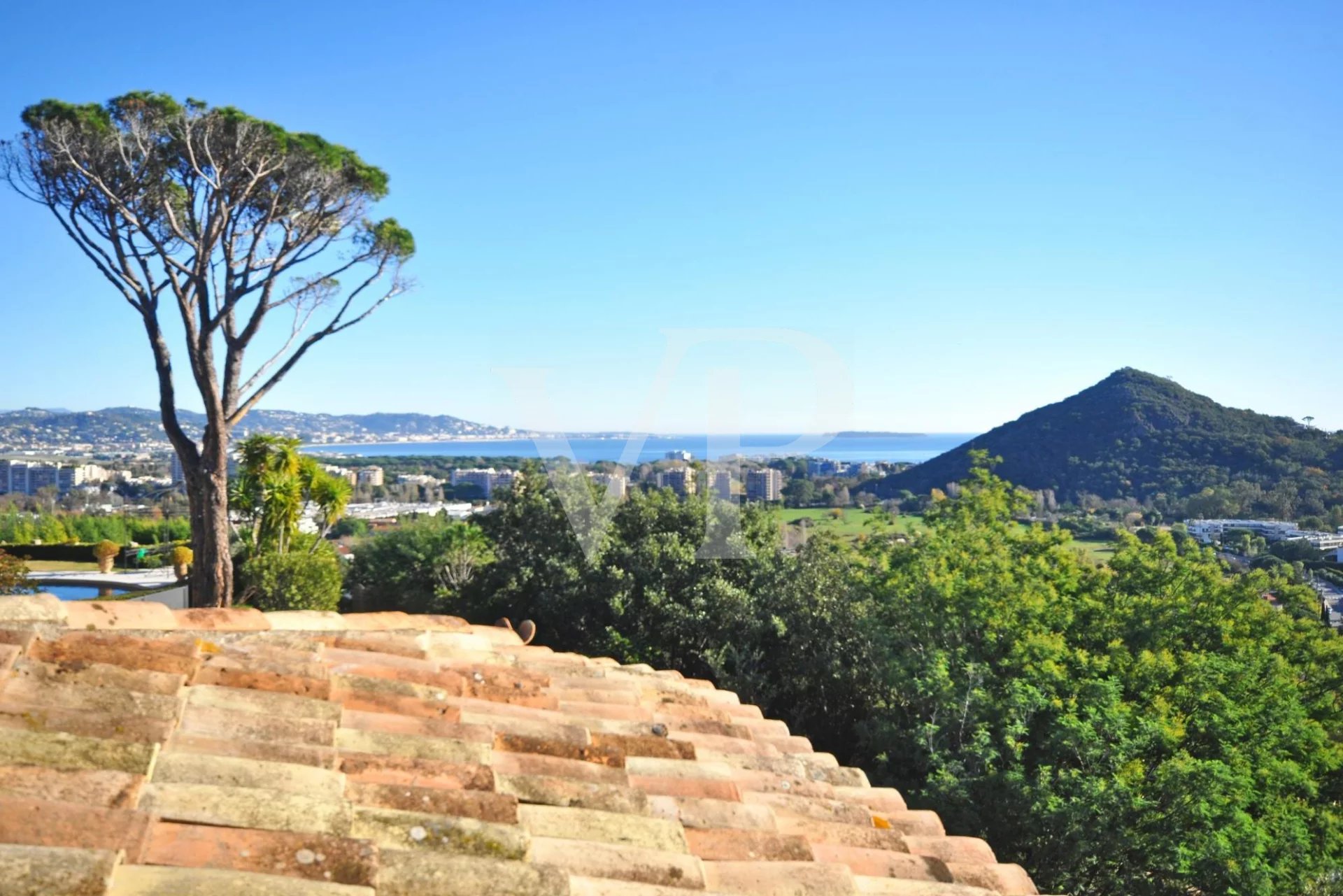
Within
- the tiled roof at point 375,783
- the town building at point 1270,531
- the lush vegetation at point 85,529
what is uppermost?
the tiled roof at point 375,783

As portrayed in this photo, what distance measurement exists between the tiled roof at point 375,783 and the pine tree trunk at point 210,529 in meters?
10.2

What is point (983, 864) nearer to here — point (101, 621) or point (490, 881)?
point (490, 881)

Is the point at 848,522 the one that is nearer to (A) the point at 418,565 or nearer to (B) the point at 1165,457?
(A) the point at 418,565

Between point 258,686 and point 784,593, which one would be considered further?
point 784,593

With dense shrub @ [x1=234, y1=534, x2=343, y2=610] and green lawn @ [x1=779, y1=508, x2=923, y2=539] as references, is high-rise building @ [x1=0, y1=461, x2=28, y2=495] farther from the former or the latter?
green lawn @ [x1=779, y1=508, x2=923, y2=539]

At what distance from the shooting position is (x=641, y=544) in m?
12.9

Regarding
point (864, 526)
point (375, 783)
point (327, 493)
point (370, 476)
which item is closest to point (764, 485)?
point (864, 526)

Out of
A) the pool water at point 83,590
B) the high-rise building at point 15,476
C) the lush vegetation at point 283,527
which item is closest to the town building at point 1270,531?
the lush vegetation at point 283,527

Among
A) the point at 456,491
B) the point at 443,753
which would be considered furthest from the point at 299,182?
the point at 456,491

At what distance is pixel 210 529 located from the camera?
12344 mm

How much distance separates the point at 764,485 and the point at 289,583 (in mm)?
8022

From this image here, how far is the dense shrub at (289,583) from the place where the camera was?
1320cm

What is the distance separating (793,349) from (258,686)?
398 inches

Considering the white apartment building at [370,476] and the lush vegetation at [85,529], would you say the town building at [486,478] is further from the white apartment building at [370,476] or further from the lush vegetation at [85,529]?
the lush vegetation at [85,529]
